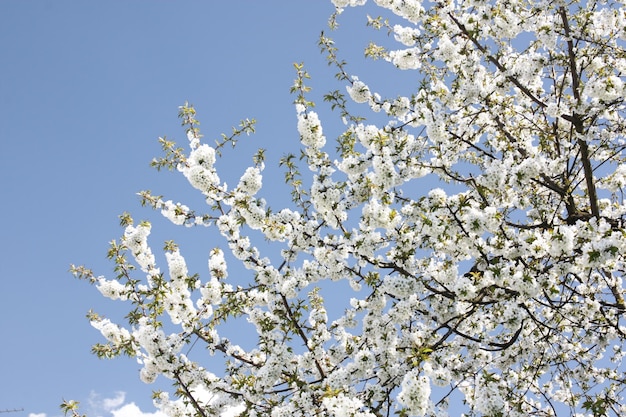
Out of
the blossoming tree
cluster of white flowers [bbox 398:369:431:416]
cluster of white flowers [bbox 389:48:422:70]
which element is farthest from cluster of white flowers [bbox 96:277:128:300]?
cluster of white flowers [bbox 389:48:422:70]

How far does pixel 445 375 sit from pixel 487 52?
4.57 meters

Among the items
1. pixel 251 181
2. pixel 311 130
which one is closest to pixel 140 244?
pixel 251 181

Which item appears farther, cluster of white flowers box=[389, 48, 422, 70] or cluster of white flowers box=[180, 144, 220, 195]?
cluster of white flowers box=[389, 48, 422, 70]

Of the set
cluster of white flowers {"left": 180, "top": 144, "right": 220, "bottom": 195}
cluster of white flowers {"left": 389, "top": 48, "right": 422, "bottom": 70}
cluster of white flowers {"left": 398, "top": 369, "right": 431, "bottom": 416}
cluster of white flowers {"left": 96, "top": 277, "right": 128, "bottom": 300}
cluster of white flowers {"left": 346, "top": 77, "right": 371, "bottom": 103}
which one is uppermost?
cluster of white flowers {"left": 389, "top": 48, "right": 422, "bottom": 70}

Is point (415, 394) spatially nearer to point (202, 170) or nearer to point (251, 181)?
point (251, 181)

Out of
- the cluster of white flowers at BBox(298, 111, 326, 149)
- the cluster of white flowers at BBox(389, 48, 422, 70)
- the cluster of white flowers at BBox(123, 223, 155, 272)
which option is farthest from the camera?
the cluster of white flowers at BBox(389, 48, 422, 70)

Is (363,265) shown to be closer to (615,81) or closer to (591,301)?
(591,301)

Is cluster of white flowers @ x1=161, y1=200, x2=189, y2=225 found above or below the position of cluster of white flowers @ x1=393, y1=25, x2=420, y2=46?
below

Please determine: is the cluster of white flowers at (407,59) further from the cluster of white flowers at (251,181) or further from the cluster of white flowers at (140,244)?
the cluster of white flowers at (140,244)

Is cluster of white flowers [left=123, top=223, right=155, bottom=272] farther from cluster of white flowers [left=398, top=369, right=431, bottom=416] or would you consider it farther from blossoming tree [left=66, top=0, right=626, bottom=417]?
cluster of white flowers [left=398, top=369, right=431, bottom=416]

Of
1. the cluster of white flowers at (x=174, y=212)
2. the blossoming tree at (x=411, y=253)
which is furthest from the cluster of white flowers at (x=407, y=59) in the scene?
the cluster of white flowers at (x=174, y=212)

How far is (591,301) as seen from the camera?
6949mm

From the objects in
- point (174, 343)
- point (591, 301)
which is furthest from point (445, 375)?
point (174, 343)

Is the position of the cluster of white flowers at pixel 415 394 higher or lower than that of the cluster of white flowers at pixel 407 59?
lower
